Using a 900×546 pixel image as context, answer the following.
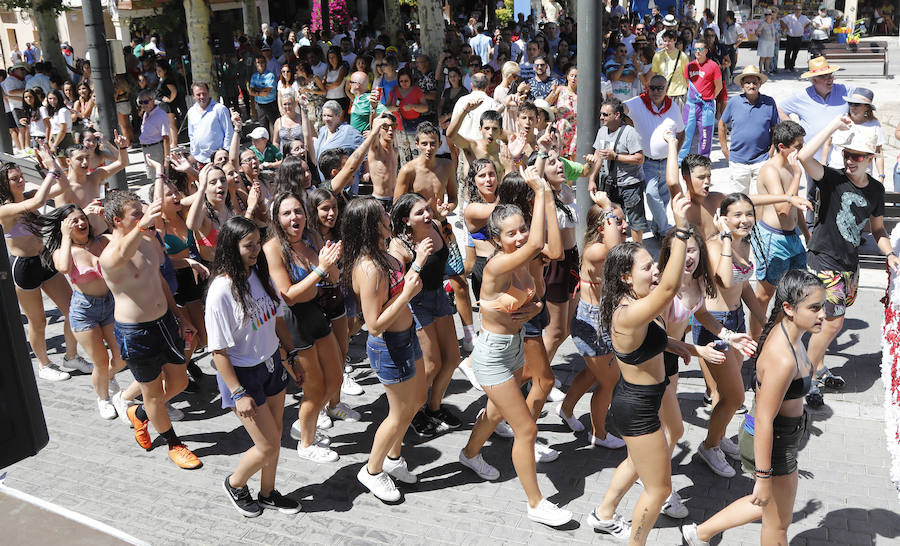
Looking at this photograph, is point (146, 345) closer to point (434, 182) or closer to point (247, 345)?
point (247, 345)

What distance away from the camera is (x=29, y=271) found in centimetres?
696

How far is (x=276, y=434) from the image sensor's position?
16.1ft

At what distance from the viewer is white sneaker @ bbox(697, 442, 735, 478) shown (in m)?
5.31

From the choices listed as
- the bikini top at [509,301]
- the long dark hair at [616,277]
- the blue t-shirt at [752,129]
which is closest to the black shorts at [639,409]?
the long dark hair at [616,277]

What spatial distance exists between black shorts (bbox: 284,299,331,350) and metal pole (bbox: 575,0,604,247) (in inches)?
135

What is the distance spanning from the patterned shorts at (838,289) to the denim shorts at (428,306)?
2.70 meters

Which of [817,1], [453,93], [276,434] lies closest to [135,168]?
[453,93]

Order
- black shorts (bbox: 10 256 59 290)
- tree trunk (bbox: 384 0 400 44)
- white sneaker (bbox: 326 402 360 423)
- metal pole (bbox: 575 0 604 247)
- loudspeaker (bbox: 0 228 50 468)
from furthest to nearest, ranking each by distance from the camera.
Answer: tree trunk (bbox: 384 0 400 44) < metal pole (bbox: 575 0 604 247) < black shorts (bbox: 10 256 59 290) < white sneaker (bbox: 326 402 360 423) < loudspeaker (bbox: 0 228 50 468)

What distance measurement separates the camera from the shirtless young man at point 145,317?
17.6ft

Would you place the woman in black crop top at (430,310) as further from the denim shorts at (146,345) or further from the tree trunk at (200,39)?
the tree trunk at (200,39)

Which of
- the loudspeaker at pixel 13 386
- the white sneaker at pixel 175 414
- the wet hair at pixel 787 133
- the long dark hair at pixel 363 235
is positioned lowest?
the white sneaker at pixel 175 414

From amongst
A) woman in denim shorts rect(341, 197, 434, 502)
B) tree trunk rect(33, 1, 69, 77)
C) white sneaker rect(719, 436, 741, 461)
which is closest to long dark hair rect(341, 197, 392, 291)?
woman in denim shorts rect(341, 197, 434, 502)

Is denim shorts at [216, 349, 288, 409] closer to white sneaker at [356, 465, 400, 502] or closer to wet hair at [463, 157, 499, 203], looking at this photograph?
white sneaker at [356, 465, 400, 502]

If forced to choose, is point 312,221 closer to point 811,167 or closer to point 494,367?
point 494,367
